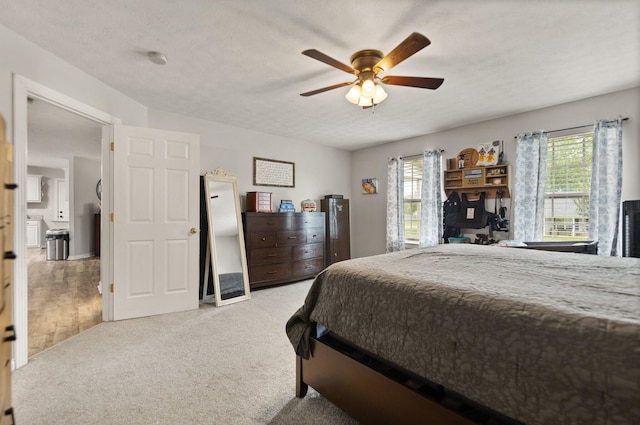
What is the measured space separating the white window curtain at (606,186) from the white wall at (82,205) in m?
9.23

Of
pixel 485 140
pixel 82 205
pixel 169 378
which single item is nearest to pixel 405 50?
pixel 169 378

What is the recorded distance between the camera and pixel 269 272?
13.5 feet

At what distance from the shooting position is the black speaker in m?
2.68

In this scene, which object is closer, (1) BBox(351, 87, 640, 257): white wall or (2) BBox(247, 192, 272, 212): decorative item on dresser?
(1) BBox(351, 87, 640, 257): white wall

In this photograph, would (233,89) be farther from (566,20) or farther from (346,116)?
(566,20)

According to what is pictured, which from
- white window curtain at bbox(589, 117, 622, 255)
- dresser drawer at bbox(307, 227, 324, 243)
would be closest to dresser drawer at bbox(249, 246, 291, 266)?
dresser drawer at bbox(307, 227, 324, 243)

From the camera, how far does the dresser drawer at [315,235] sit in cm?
468

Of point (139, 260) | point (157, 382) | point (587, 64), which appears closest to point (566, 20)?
point (587, 64)

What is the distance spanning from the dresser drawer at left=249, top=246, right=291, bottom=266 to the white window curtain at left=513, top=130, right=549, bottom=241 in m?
3.20

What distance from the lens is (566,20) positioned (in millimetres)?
1908

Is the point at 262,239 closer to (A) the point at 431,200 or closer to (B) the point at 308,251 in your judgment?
(B) the point at 308,251

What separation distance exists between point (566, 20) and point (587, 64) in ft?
2.93

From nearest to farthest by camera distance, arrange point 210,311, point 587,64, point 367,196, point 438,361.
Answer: point 438,361
point 587,64
point 210,311
point 367,196

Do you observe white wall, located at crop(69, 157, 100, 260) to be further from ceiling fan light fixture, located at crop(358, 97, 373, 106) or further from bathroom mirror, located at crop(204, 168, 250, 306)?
ceiling fan light fixture, located at crop(358, 97, 373, 106)
